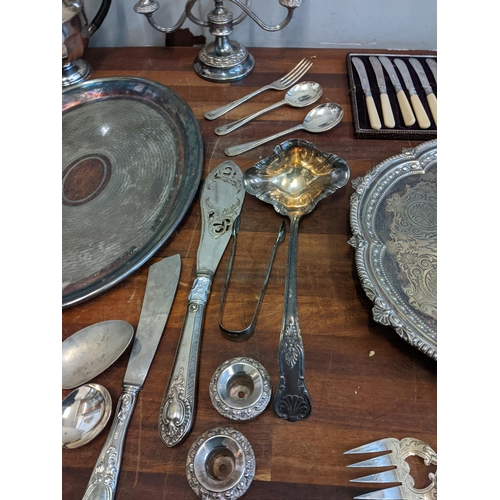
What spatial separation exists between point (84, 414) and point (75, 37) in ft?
2.29

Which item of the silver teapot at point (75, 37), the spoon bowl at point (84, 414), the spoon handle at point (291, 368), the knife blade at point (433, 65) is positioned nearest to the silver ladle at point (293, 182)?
the spoon handle at point (291, 368)

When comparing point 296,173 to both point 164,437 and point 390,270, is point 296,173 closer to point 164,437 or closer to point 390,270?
point 390,270

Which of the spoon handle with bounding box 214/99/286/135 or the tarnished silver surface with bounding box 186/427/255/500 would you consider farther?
the spoon handle with bounding box 214/99/286/135

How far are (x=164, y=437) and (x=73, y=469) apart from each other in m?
0.10

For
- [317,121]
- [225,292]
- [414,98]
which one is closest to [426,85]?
[414,98]

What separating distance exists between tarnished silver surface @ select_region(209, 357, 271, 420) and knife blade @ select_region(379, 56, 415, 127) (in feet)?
1.60

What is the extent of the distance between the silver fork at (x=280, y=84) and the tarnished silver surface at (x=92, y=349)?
425 millimetres

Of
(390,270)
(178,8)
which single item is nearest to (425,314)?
(390,270)

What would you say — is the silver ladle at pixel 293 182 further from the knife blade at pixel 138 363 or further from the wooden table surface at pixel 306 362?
the knife blade at pixel 138 363

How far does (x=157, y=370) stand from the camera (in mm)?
437

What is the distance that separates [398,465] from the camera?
0.36 metres

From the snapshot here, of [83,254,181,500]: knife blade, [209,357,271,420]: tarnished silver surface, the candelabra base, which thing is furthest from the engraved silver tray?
the candelabra base

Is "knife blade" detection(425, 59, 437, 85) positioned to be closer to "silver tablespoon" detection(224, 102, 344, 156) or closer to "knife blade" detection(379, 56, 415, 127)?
"knife blade" detection(379, 56, 415, 127)

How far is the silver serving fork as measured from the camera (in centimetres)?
34
